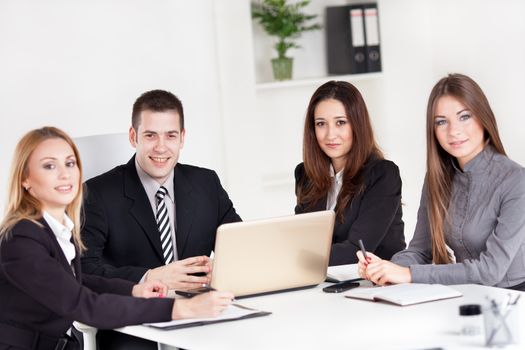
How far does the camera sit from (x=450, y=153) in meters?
3.07

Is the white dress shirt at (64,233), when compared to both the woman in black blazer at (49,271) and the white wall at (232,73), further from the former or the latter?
the white wall at (232,73)

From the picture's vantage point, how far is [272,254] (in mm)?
2801

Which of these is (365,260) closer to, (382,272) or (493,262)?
(382,272)

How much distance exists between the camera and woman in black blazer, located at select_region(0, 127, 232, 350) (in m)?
2.47

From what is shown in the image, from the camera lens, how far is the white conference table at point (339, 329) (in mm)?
2211

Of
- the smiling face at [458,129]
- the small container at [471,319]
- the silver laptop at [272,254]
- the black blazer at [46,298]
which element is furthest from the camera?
the smiling face at [458,129]

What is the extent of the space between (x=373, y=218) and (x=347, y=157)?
282 mm

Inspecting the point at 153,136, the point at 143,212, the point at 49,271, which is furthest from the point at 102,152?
the point at 49,271

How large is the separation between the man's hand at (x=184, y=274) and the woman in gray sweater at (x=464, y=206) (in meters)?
0.49

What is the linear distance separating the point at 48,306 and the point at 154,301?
28 cm

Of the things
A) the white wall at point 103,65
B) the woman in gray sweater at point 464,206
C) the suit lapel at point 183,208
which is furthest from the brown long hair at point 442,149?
the white wall at point 103,65

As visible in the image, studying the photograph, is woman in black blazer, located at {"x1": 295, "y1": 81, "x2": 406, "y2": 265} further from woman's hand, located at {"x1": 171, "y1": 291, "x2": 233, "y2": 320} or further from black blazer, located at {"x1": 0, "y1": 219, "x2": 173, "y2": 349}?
black blazer, located at {"x1": 0, "y1": 219, "x2": 173, "y2": 349}

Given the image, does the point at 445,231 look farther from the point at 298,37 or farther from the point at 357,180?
the point at 298,37

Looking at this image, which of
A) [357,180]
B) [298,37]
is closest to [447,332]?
[357,180]
